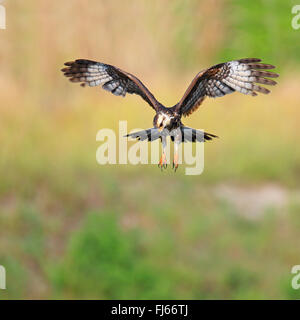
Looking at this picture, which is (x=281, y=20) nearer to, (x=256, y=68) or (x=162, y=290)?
(x=162, y=290)

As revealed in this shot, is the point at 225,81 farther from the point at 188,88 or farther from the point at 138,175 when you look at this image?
the point at 138,175

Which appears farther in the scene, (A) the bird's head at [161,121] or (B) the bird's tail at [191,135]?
(B) the bird's tail at [191,135]

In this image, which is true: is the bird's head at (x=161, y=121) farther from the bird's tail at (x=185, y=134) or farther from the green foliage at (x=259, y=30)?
the green foliage at (x=259, y=30)

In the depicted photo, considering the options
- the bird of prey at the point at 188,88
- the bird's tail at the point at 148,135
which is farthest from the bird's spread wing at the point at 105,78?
the bird's tail at the point at 148,135

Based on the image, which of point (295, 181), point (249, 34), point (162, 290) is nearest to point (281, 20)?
point (249, 34)

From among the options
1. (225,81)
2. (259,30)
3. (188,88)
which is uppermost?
(259,30)

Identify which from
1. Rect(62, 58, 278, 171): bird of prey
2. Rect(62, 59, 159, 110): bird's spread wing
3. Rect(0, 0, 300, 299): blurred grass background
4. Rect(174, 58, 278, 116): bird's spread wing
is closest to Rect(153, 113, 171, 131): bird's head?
Rect(62, 58, 278, 171): bird of prey

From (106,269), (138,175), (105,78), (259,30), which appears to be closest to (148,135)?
(105,78)

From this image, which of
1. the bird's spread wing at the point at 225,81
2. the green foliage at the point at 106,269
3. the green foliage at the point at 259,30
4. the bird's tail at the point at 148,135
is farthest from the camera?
the green foliage at the point at 259,30

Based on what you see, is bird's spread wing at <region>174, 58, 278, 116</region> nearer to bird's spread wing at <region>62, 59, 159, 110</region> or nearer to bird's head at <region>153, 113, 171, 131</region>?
bird's head at <region>153, 113, 171, 131</region>

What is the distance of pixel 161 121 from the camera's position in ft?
21.0

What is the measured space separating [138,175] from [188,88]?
29.7 ft

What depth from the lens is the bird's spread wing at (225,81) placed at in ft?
A: 22.6

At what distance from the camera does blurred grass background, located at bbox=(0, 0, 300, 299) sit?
14.2m
